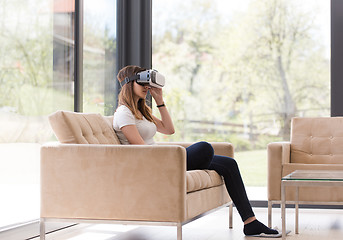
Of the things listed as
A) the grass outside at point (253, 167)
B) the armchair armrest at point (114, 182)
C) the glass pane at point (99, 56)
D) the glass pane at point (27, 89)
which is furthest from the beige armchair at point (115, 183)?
the grass outside at point (253, 167)

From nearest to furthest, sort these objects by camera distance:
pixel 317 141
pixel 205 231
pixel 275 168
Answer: pixel 205 231, pixel 275 168, pixel 317 141

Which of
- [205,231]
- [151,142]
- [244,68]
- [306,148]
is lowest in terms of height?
[205,231]

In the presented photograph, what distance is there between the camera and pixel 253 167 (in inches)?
219

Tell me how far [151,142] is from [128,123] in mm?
368

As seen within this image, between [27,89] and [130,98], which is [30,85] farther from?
[130,98]

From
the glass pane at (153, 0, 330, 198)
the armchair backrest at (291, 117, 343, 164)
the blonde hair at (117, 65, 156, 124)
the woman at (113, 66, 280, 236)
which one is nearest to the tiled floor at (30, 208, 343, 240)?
the woman at (113, 66, 280, 236)

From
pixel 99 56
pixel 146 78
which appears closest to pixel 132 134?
pixel 146 78

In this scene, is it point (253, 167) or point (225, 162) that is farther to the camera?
point (253, 167)

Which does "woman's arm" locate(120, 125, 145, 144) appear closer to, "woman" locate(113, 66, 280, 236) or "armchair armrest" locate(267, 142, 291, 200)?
"woman" locate(113, 66, 280, 236)

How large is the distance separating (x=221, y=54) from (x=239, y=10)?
1.50 ft

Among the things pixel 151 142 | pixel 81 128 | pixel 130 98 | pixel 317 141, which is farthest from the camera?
pixel 317 141

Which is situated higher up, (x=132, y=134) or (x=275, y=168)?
(x=132, y=134)

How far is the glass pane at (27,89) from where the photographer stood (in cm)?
356

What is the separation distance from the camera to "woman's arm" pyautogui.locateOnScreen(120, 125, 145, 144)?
350 cm
